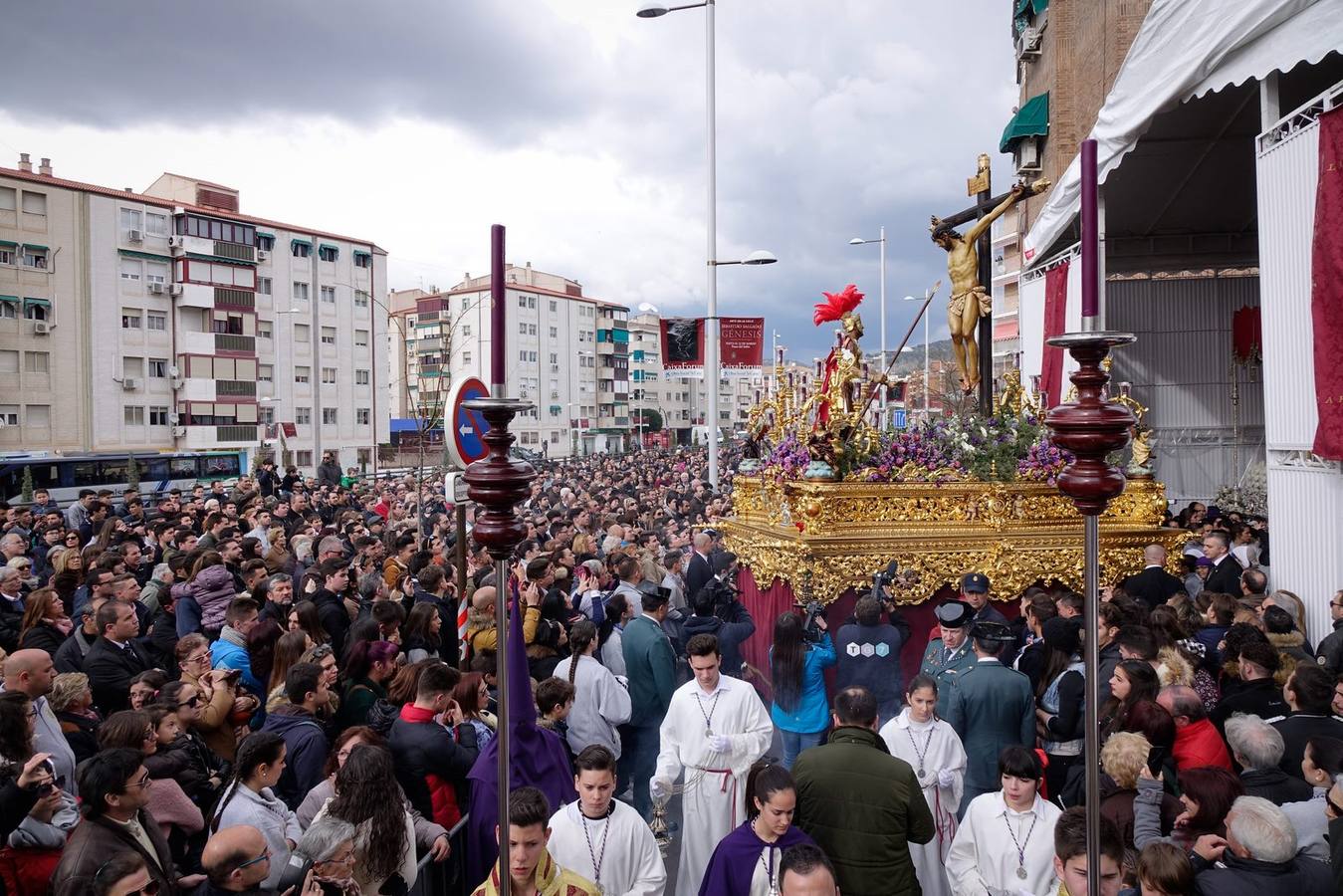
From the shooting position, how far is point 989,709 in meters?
5.55

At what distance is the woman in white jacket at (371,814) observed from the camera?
3.88 meters

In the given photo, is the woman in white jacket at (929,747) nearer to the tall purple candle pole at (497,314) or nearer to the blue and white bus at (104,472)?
the tall purple candle pole at (497,314)

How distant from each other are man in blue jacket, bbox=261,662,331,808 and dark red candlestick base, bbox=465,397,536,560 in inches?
114

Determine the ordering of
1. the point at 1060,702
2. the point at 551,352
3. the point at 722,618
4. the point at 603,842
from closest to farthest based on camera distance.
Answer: the point at 603,842 → the point at 1060,702 → the point at 722,618 → the point at 551,352

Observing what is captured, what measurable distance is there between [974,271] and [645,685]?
722cm

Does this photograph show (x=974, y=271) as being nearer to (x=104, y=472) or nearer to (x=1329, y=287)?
(x=1329, y=287)

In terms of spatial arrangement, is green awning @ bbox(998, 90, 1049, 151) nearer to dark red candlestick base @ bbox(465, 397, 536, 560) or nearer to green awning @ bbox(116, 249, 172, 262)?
dark red candlestick base @ bbox(465, 397, 536, 560)

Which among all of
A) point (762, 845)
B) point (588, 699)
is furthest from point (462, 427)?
point (762, 845)

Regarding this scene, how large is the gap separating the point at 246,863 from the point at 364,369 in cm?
5626

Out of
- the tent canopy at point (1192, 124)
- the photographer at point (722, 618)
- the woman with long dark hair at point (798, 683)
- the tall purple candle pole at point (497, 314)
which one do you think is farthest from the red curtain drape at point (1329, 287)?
the tall purple candle pole at point (497, 314)

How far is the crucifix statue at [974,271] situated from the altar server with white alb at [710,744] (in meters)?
7.42

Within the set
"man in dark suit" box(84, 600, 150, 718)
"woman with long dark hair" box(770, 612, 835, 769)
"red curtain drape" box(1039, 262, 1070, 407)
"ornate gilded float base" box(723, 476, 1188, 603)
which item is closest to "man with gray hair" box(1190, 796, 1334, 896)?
"woman with long dark hair" box(770, 612, 835, 769)

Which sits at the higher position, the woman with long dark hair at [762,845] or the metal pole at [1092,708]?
the metal pole at [1092,708]

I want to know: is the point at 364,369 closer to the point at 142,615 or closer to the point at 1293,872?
the point at 142,615
